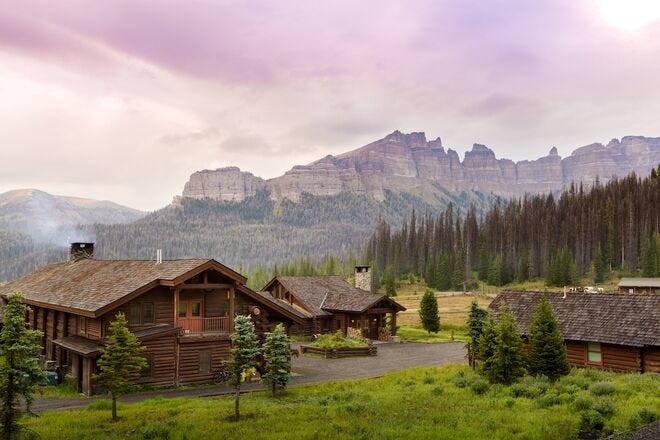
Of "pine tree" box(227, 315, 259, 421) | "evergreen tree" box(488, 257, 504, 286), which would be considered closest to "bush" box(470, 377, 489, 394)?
"pine tree" box(227, 315, 259, 421)

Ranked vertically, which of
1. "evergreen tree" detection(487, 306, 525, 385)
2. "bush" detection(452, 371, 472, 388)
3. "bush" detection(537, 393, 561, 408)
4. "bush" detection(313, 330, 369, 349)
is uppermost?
"evergreen tree" detection(487, 306, 525, 385)

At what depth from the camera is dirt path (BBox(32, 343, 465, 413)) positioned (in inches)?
1126

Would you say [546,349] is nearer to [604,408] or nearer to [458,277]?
[604,408]

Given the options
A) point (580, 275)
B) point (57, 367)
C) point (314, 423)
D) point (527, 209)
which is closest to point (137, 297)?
point (57, 367)

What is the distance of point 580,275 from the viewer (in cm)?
12106

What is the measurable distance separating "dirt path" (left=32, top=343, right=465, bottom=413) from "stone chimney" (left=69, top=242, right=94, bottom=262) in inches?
776

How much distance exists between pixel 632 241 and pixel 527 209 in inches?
1755

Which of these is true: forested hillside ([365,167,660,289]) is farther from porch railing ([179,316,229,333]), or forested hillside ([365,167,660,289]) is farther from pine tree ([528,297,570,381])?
porch railing ([179,316,229,333])

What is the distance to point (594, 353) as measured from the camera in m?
33.0

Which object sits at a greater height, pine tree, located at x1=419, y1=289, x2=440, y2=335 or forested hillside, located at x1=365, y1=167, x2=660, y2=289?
forested hillside, located at x1=365, y1=167, x2=660, y2=289

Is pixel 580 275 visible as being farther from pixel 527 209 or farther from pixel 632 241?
pixel 527 209

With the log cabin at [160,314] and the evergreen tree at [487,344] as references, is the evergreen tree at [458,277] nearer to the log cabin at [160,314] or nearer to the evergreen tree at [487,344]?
the log cabin at [160,314]

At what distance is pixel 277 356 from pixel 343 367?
13.5m

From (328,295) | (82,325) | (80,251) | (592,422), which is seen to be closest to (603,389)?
(592,422)
